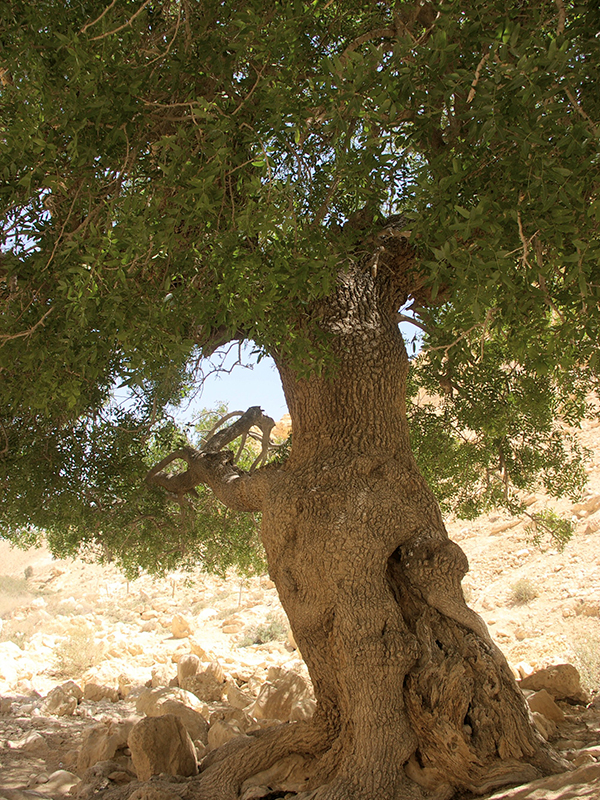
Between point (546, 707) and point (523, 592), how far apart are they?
920 cm

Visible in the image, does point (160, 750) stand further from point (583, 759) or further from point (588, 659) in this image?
point (588, 659)

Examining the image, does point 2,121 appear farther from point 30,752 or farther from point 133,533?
point 30,752

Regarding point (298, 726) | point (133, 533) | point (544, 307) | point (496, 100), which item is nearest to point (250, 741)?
point (298, 726)

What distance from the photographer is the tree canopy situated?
276cm

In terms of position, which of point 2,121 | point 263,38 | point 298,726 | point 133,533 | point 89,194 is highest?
point 2,121

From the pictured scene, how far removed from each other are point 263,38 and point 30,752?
8.79 m

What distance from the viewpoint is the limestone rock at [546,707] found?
6270mm

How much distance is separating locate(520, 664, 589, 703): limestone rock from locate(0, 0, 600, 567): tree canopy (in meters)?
4.71

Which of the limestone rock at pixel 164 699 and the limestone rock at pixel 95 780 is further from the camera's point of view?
the limestone rock at pixel 164 699

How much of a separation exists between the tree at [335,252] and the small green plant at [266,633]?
1096 centimetres

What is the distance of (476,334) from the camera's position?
3902 mm

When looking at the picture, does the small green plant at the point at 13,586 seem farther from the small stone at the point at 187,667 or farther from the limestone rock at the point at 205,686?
the limestone rock at the point at 205,686

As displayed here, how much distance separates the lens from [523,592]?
14883 mm

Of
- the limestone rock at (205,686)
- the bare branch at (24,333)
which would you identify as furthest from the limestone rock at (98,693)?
the bare branch at (24,333)
